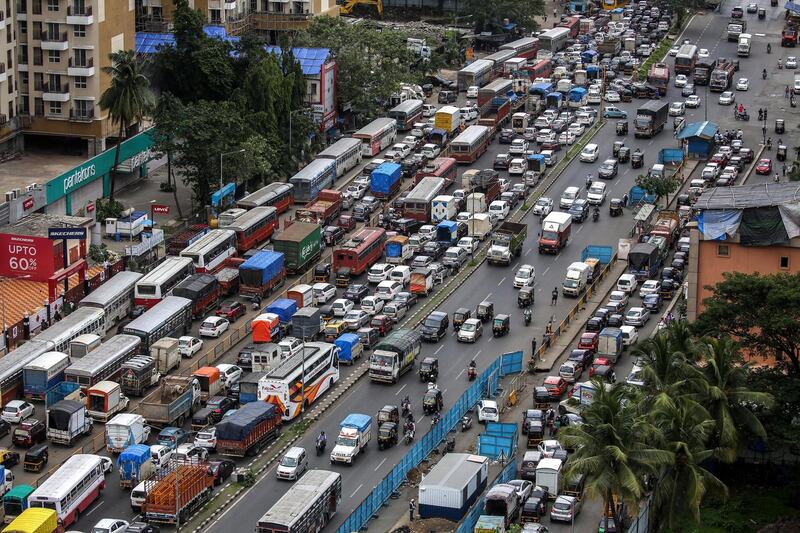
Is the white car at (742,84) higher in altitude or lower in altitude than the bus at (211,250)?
higher

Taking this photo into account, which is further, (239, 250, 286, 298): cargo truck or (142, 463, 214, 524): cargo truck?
(239, 250, 286, 298): cargo truck

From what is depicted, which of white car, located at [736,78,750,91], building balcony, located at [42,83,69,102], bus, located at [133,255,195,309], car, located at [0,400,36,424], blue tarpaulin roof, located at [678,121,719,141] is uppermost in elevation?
building balcony, located at [42,83,69,102]

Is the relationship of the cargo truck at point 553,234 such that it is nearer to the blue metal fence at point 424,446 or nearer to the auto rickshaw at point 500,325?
the auto rickshaw at point 500,325

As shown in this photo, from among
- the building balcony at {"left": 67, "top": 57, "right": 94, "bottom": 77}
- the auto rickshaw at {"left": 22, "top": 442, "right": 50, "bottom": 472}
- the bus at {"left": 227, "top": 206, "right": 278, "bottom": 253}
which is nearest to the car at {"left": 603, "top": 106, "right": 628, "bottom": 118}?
the bus at {"left": 227, "top": 206, "right": 278, "bottom": 253}

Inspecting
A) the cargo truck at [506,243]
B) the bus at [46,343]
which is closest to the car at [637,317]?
the cargo truck at [506,243]

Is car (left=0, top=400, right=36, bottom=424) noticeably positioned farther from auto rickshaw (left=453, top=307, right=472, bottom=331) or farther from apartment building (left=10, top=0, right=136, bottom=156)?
apartment building (left=10, top=0, right=136, bottom=156)

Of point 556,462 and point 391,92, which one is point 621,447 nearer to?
point 556,462
